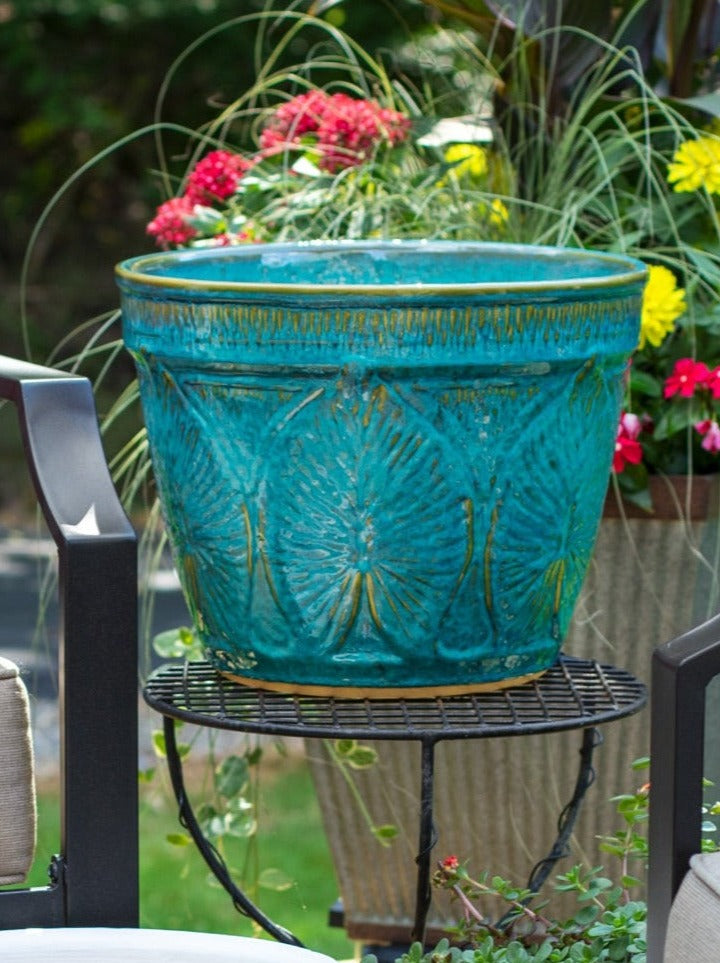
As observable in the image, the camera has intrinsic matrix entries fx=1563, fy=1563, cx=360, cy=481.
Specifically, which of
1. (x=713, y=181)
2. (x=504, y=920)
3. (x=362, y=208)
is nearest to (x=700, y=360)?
(x=713, y=181)

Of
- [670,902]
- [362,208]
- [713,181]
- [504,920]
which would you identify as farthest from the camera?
[362,208]

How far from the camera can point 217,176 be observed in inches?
79.1

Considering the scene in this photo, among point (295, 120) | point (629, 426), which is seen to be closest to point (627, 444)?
point (629, 426)

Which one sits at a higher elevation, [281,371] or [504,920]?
[281,371]

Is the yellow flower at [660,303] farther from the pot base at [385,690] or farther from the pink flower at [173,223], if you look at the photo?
the pink flower at [173,223]

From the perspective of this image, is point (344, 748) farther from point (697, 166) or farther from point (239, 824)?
point (697, 166)

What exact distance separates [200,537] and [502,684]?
11.7 inches

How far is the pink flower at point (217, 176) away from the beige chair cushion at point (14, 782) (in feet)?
3.11

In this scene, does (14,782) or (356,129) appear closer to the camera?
(14,782)

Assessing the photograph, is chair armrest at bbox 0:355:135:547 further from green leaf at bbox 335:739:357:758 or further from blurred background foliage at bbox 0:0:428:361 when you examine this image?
blurred background foliage at bbox 0:0:428:361

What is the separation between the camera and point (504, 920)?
1433 millimetres

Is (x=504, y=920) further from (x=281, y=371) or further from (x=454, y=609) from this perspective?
(x=281, y=371)

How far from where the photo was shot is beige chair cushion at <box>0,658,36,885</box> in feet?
3.95

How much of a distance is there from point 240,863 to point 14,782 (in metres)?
1.64
